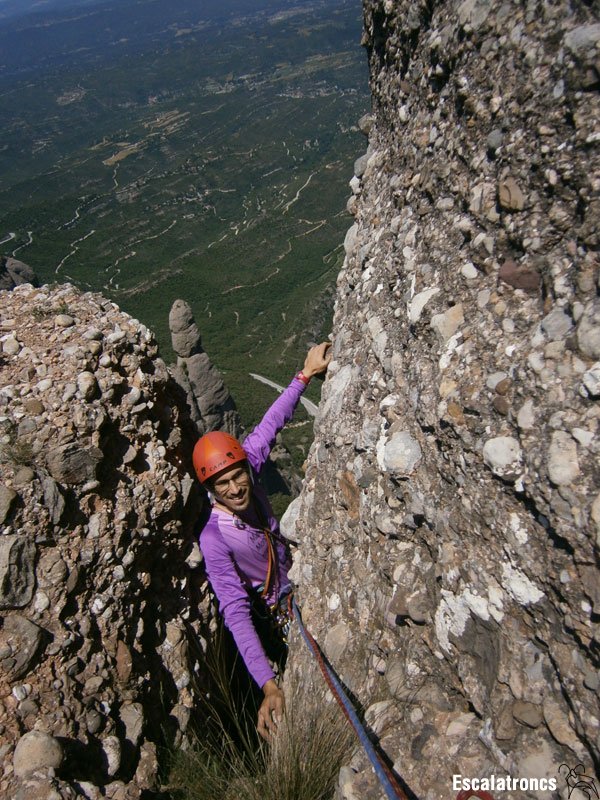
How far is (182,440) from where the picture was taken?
15.7ft

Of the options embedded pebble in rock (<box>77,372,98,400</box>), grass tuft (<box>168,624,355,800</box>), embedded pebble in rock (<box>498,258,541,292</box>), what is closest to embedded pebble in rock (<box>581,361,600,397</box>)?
embedded pebble in rock (<box>498,258,541,292</box>)

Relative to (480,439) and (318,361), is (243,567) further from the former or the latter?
(480,439)

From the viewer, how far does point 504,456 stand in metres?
2.62

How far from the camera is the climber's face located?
171 inches

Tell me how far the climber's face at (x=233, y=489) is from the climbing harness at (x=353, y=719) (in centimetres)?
84

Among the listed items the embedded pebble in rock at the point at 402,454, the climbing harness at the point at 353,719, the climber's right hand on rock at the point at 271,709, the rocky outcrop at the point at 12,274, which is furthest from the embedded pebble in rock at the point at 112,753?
the rocky outcrop at the point at 12,274

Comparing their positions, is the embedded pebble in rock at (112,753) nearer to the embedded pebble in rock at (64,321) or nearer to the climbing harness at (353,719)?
the climbing harness at (353,719)

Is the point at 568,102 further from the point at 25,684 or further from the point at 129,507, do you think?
the point at 25,684

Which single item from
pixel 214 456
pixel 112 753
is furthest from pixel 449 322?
pixel 112 753

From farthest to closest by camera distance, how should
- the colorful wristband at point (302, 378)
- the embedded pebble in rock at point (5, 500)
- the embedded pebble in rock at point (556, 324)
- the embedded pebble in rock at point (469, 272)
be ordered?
the colorful wristband at point (302, 378)
the embedded pebble in rock at point (5, 500)
the embedded pebble in rock at point (469, 272)
the embedded pebble in rock at point (556, 324)

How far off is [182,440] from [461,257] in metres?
2.70

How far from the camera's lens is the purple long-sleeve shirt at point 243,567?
416 centimetres

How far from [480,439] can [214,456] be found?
7.00ft

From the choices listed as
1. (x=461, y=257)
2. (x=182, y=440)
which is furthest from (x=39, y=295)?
(x=461, y=257)
